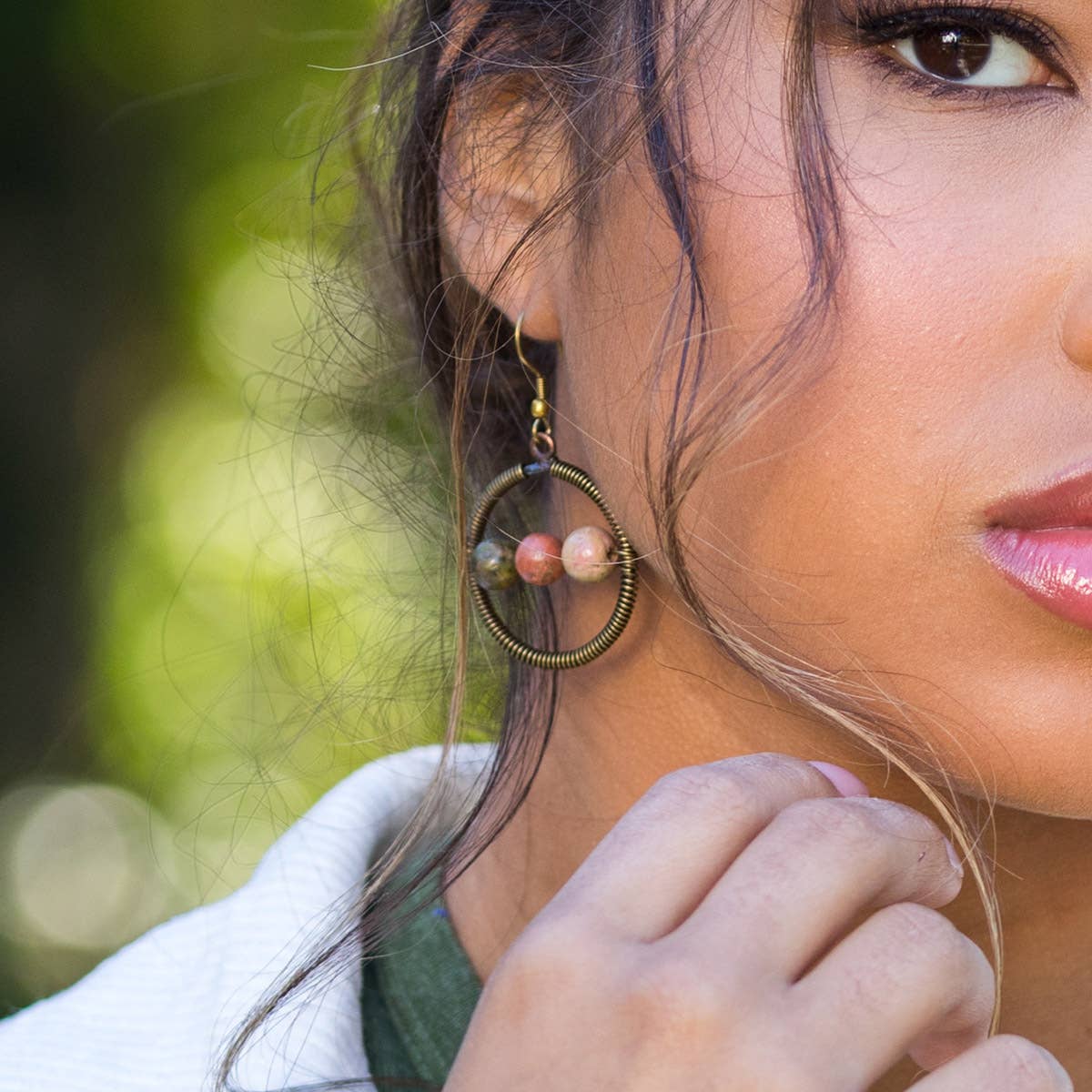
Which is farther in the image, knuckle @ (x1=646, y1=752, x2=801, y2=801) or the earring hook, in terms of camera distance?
the earring hook

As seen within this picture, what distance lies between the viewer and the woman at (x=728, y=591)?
1.09 meters

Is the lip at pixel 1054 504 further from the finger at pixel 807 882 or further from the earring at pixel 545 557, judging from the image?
the earring at pixel 545 557

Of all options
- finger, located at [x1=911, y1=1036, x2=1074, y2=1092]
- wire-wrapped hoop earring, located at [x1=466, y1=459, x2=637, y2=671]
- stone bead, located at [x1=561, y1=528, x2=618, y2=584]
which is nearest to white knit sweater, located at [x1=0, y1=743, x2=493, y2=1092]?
wire-wrapped hoop earring, located at [x1=466, y1=459, x2=637, y2=671]

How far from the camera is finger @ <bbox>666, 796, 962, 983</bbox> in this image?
1.07 m

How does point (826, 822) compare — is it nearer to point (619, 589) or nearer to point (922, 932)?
point (922, 932)

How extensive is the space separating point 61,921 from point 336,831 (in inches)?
125

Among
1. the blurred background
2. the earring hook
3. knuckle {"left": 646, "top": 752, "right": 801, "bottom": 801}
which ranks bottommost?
the blurred background

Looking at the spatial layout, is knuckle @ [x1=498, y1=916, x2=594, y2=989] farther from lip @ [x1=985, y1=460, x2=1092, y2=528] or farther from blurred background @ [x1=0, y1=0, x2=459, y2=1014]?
blurred background @ [x1=0, y1=0, x2=459, y2=1014]

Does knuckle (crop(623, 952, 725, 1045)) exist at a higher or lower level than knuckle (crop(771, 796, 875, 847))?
lower

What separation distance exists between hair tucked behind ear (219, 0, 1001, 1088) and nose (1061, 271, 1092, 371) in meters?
0.20

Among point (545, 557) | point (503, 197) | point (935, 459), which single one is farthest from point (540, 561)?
point (935, 459)

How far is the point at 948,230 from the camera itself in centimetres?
125

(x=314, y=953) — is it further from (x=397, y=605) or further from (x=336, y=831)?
(x=397, y=605)

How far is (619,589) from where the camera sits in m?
1.63
